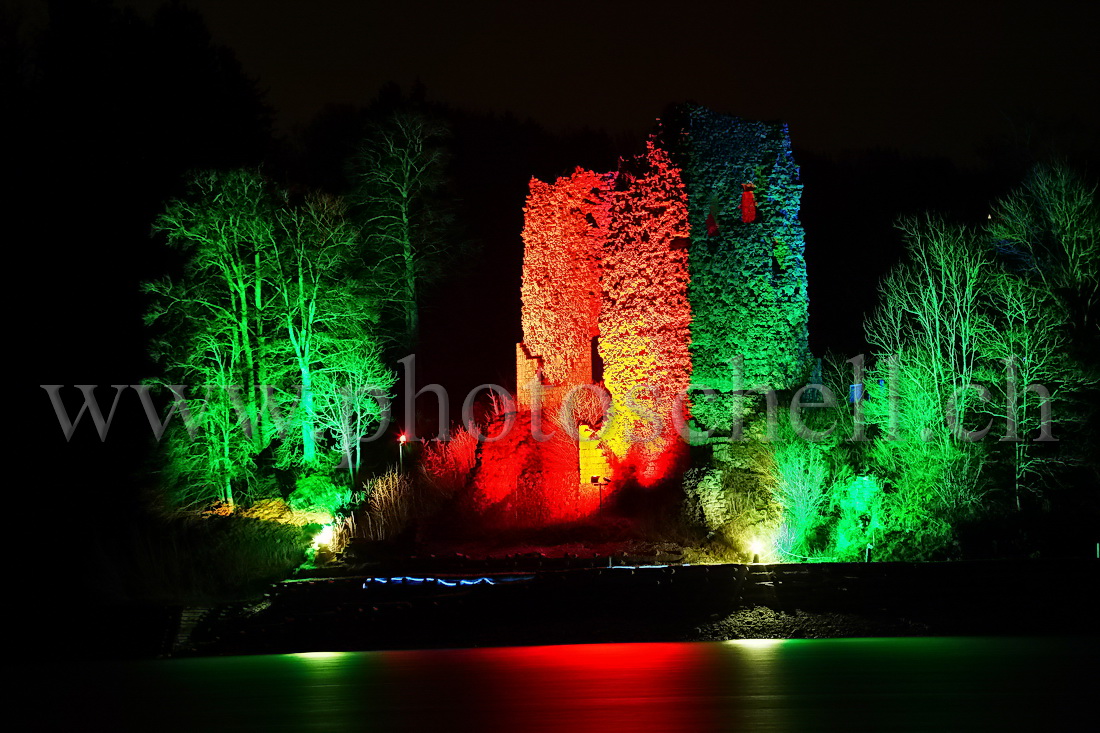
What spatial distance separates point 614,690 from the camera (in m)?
12.9

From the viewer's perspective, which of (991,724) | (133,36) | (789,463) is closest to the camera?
(991,724)

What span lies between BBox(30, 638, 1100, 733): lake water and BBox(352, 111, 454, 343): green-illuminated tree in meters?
16.9

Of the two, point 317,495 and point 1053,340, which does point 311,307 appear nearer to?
point 317,495

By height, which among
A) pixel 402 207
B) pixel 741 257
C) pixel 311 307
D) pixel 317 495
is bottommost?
pixel 317 495

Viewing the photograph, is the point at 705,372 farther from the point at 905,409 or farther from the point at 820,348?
the point at 820,348

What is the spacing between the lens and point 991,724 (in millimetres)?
10867

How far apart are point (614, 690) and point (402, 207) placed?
2143 cm

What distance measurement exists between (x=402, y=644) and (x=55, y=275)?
18.4 m

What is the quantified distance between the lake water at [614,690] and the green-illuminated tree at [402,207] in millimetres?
16905

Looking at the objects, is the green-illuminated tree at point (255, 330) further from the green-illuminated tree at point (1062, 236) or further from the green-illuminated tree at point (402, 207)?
→ the green-illuminated tree at point (1062, 236)

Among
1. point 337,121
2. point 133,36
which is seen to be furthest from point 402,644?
point 337,121

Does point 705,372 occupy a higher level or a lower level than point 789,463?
higher

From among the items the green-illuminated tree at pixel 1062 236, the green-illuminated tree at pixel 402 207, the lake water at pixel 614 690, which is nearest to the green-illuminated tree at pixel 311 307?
the green-illuminated tree at pixel 402 207

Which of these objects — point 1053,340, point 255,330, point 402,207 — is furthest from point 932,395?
point 402,207
